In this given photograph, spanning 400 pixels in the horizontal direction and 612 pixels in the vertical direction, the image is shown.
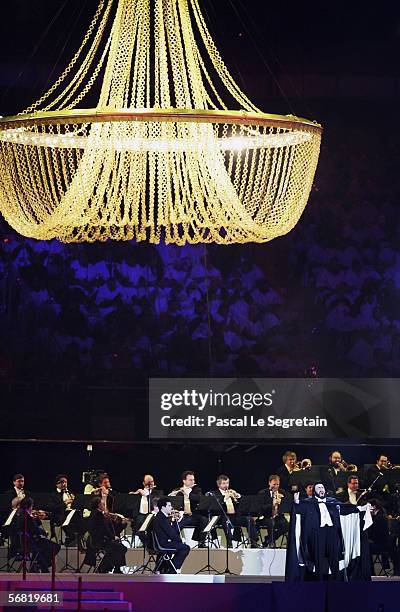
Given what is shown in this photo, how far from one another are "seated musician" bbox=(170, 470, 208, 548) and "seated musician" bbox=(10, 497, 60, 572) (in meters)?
1.08

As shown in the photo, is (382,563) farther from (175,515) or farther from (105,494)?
(105,494)

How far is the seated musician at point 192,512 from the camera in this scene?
1026 centimetres

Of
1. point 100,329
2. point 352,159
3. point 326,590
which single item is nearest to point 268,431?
point 100,329

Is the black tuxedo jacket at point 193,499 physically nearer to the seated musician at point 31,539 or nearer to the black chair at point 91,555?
the black chair at point 91,555

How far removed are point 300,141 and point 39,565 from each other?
528 cm

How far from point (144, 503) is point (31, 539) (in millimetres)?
1194

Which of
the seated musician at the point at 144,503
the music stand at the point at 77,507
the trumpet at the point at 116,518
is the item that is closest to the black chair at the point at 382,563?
the seated musician at the point at 144,503

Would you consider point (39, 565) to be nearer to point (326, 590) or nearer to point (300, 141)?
point (326, 590)

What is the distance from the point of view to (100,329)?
13062 millimetres

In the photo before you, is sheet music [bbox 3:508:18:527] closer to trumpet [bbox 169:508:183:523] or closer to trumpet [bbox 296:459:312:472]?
trumpet [bbox 169:508:183:523]

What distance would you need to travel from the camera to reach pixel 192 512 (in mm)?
10539

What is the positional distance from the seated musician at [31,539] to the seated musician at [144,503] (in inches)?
26.2

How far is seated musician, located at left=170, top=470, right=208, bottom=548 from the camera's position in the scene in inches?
404

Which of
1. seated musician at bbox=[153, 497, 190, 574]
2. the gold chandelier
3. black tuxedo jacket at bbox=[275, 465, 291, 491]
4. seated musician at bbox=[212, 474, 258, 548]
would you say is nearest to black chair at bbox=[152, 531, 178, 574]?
seated musician at bbox=[153, 497, 190, 574]
